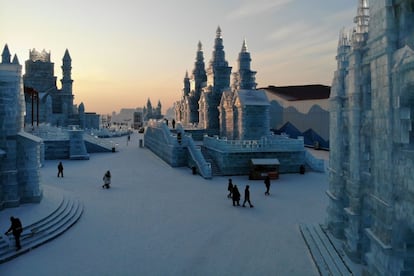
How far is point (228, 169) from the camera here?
25.4 m

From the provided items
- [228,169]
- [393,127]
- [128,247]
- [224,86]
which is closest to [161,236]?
[128,247]

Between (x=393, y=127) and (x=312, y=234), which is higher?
(x=393, y=127)

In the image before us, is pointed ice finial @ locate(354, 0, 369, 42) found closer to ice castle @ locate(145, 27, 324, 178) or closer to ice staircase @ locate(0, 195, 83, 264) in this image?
ice staircase @ locate(0, 195, 83, 264)

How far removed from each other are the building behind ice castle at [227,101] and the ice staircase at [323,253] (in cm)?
1914

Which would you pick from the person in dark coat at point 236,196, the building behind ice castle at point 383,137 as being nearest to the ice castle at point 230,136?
the person in dark coat at point 236,196

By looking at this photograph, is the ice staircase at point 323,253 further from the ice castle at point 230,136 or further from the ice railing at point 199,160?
the ice railing at point 199,160

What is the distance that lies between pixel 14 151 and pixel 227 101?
2388cm

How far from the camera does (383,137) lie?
7539 mm

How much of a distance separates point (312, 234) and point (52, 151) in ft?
98.2

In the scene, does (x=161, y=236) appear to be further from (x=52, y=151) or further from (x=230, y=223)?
(x=52, y=151)

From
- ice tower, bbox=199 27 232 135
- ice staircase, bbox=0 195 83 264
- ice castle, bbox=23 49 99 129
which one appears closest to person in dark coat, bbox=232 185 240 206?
ice staircase, bbox=0 195 83 264

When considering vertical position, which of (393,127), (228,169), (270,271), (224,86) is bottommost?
(270,271)

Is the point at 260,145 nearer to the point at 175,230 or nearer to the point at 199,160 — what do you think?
the point at 199,160

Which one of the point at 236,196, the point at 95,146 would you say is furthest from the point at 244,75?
the point at 236,196
